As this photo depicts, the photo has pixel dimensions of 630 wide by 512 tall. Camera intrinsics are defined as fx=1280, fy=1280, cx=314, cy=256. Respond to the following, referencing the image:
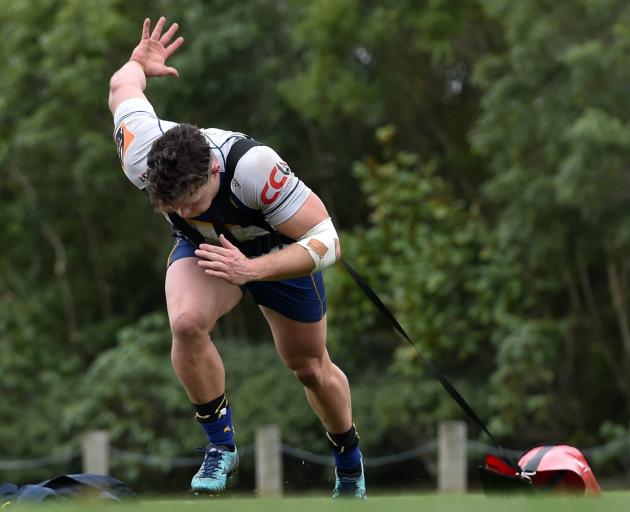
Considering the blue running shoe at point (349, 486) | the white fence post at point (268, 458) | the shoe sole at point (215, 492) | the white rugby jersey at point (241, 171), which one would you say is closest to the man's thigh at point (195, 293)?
the white rugby jersey at point (241, 171)

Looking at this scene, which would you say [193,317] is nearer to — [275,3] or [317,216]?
[317,216]

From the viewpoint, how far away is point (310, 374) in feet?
18.1

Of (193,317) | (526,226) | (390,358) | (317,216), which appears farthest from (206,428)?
(390,358)

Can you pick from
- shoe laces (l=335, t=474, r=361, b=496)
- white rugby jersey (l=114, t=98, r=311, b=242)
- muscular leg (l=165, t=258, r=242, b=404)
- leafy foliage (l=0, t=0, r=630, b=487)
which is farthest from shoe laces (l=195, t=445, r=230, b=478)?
leafy foliage (l=0, t=0, r=630, b=487)

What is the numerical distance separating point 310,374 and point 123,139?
1.28 m

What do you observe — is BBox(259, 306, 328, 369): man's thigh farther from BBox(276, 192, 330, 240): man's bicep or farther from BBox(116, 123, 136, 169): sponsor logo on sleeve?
BBox(116, 123, 136, 169): sponsor logo on sleeve

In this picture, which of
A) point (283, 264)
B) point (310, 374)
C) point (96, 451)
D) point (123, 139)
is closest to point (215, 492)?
point (310, 374)

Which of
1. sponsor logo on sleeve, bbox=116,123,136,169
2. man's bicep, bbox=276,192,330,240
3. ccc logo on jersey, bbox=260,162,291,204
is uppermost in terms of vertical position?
sponsor logo on sleeve, bbox=116,123,136,169

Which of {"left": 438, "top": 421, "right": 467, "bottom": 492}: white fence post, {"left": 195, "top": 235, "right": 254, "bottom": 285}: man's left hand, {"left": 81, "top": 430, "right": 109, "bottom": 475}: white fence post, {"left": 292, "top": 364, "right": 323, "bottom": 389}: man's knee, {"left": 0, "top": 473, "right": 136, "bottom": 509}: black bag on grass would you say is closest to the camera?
{"left": 0, "top": 473, "right": 136, "bottom": 509}: black bag on grass

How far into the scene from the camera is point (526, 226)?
14414mm

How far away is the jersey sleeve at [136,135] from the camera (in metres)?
5.10

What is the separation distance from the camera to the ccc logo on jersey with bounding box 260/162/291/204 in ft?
16.1

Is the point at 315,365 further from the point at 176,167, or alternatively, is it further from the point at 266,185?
the point at 176,167

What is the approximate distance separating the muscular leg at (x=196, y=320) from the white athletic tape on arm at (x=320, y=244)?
47 centimetres
